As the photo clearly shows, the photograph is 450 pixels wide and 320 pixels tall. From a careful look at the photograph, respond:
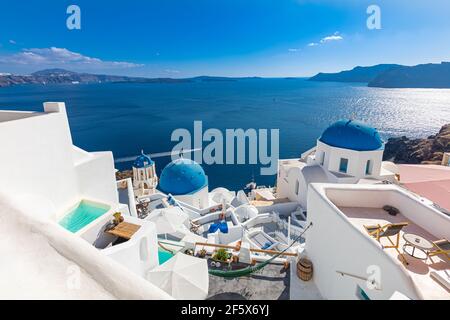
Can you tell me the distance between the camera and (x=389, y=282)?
177 inches

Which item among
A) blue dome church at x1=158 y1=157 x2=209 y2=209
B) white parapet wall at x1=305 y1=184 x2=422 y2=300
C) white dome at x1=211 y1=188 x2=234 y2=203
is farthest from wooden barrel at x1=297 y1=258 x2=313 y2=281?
white dome at x1=211 y1=188 x2=234 y2=203

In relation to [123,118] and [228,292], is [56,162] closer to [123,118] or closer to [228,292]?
[228,292]

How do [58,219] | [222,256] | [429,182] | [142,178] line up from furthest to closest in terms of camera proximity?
1. [142,178]
2. [429,182]
3. [222,256]
4. [58,219]

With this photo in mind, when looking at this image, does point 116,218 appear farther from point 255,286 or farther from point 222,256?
point 255,286

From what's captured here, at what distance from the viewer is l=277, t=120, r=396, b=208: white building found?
1791 cm

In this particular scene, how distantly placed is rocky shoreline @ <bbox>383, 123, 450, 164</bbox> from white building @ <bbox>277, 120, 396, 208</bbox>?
85.5 ft

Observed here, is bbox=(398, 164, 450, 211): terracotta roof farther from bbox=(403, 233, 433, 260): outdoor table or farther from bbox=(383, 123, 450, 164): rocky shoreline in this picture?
bbox=(383, 123, 450, 164): rocky shoreline

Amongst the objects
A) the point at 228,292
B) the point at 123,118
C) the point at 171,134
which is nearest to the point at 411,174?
the point at 228,292

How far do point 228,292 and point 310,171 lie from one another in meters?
13.7

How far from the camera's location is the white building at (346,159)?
705 inches

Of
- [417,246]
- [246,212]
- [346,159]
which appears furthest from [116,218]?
[346,159]

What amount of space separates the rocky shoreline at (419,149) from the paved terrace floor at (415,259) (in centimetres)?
3874

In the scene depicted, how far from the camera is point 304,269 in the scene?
793 centimetres

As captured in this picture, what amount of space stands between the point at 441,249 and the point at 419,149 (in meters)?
48.7
